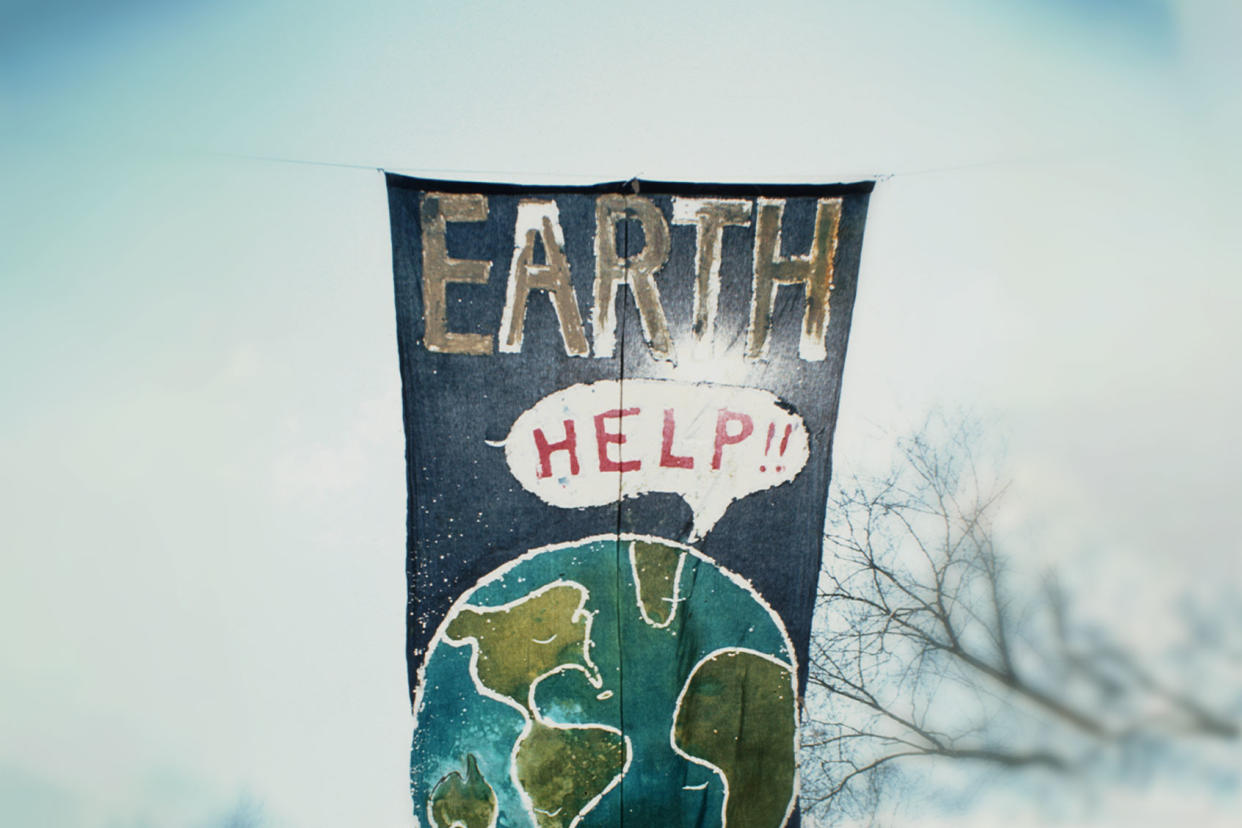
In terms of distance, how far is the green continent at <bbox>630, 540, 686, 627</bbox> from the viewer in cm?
256

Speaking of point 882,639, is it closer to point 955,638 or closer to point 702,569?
point 955,638

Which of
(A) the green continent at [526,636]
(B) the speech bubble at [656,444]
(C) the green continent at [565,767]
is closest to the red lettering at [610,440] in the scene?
(B) the speech bubble at [656,444]

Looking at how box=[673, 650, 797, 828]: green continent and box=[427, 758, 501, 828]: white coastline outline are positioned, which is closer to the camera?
box=[427, 758, 501, 828]: white coastline outline

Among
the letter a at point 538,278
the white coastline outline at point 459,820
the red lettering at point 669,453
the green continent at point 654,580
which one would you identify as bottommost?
the white coastline outline at point 459,820

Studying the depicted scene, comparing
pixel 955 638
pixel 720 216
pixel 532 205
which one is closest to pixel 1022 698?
pixel 955 638

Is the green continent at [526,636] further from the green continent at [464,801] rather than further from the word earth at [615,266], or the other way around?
the word earth at [615,266]

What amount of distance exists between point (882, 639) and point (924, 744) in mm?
616

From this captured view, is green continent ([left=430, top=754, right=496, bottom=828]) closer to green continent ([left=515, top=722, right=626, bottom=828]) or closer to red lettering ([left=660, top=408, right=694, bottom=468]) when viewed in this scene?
green continent ([left=515, top=722, right=626, bottom=828])

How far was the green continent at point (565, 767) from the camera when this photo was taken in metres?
2.51

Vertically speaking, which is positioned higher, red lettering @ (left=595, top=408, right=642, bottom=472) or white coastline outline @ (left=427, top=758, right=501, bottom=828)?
red lettering @ (left=595, top=408, right=642, bottom=472)

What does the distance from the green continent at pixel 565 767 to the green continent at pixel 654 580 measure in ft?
1.61

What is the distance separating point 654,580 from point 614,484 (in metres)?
0.41

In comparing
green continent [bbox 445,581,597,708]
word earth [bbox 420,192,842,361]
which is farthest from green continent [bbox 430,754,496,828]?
word earth [bbox 420,192,842,361]

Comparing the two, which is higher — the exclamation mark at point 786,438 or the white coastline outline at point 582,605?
the exclamation mark at point 786,438
